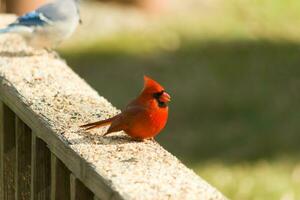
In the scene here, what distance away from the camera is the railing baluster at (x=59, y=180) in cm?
274

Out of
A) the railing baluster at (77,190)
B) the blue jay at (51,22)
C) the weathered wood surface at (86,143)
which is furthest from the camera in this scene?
the blue jay at (51,22)

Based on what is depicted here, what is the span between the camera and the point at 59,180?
8.99ft

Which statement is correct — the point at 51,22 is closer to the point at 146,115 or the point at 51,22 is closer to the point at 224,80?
the point at 146,115

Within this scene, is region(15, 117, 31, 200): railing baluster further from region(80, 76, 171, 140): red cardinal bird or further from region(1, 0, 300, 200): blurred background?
region(1, 0, 300, 200): blurred background

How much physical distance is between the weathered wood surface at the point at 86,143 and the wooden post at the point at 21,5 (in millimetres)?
4686

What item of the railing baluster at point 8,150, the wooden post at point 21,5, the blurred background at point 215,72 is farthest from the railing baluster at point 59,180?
the wooden post at point 21,5

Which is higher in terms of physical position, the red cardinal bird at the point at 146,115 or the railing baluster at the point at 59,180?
the red cardinal bird at the point at 146,115

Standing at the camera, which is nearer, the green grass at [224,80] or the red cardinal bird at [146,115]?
the red cardinal bird at [146,115]

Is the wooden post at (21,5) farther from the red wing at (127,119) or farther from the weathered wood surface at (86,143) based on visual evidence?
the red wing at (127,119)

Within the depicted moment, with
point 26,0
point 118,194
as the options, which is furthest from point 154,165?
point 26,0

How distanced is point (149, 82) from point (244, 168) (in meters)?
3.65

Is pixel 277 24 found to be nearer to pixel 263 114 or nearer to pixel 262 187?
pixel 263 114

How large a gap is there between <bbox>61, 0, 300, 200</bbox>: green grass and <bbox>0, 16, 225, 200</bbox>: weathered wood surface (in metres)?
2.71

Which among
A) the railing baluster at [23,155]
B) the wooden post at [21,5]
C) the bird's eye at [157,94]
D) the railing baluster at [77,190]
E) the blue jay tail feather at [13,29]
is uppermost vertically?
the wooden post at [21,5]
